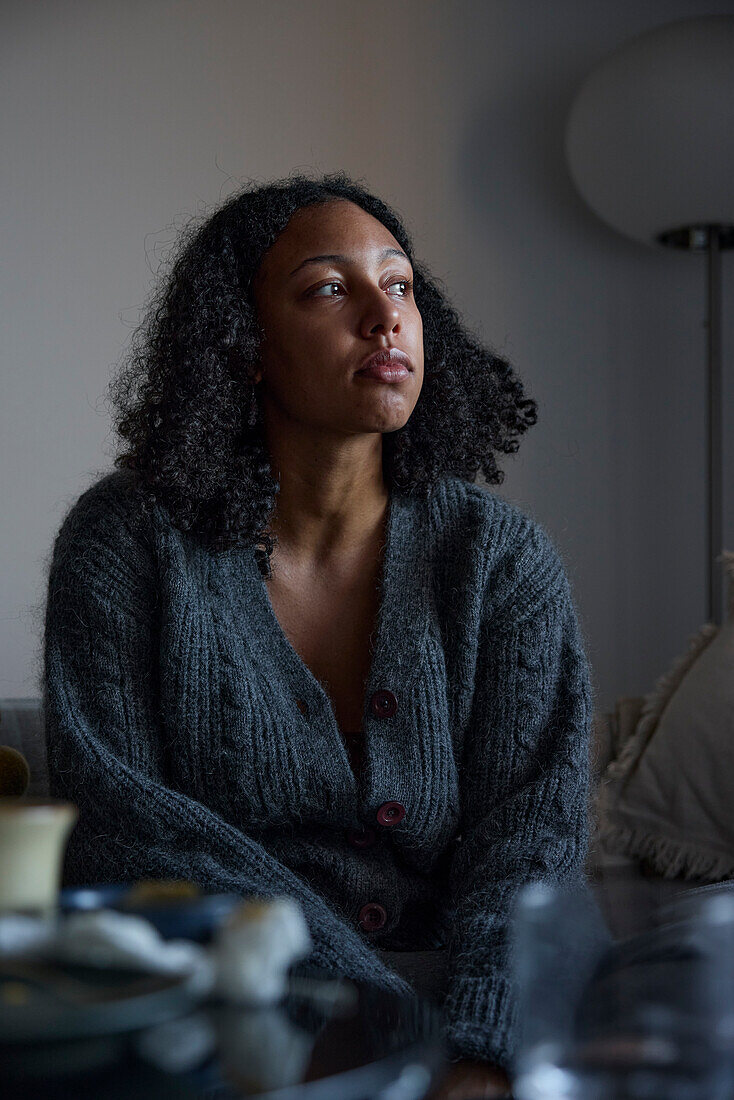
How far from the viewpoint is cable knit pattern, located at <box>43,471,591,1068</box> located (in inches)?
43.3

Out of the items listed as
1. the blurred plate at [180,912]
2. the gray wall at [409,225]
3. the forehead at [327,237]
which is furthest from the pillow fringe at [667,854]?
the blurred plate at [180,912]

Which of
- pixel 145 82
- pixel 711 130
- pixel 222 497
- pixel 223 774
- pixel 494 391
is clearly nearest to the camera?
pixel 223 774

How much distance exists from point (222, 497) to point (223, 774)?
31cm

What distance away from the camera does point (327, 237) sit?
4.31ft

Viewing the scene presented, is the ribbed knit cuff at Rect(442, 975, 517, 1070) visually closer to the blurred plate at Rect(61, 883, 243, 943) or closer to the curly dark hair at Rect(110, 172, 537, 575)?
the blurred plate at Rect(61, 883, 243, 943)

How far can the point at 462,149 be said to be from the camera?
252 centimetres

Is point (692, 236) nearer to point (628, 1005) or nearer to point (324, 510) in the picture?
point (324, 510)

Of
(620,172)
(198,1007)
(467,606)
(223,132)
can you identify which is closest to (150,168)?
(223,132)

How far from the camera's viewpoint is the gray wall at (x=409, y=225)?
7.56ft

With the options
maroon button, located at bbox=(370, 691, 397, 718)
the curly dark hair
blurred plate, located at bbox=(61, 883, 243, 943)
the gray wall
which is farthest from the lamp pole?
blurred plate, located at bbox=(61, 883, 243, 943)

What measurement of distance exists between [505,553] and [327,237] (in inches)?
15.9

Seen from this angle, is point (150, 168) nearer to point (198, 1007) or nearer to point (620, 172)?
point (620, 172)

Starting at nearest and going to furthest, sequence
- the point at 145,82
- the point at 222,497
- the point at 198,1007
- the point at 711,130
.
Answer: the point at 198,1007
the point at 222,497
the point at 711,130
the point at 145,82

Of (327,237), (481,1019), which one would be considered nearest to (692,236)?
(327,237)
